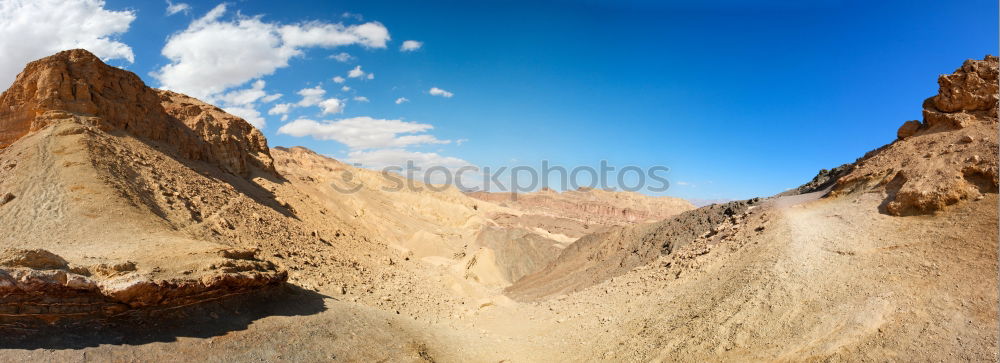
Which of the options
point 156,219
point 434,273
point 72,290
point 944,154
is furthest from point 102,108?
point 944,154

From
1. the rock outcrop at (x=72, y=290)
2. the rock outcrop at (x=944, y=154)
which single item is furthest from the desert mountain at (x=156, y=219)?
the rock outcrop at (x=944, y=154)

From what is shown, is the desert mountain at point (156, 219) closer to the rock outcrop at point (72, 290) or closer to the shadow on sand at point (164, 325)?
the rock outcrop at point (72, 290)

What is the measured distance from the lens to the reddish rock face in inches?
565

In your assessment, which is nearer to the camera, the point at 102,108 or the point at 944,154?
the point at 944,154

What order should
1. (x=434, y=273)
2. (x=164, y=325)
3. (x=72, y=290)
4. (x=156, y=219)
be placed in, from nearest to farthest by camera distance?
1. (x=72, y=290)
2. (x=164, y=325)
3. (x=156, y=219)
4. (x=434, y=273)

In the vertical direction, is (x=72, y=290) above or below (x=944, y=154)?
below

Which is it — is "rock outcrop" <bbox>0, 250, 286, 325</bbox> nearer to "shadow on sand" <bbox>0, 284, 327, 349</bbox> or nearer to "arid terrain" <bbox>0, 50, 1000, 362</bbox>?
"arid terrain" <bbox>0, 50, 1000, 362</bbox>

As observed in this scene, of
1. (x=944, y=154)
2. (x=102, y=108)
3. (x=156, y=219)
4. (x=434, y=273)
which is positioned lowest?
(x=434, y=273)

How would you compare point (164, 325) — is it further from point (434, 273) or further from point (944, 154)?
point (944, 154)

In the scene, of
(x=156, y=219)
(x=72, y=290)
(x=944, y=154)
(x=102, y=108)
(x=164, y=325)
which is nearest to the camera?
(x=72, y=290)

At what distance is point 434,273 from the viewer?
21094 millimetres

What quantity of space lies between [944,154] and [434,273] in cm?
1717

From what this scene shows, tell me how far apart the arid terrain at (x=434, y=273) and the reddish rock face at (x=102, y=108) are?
77mm

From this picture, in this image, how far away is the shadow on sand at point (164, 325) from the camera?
609cm
